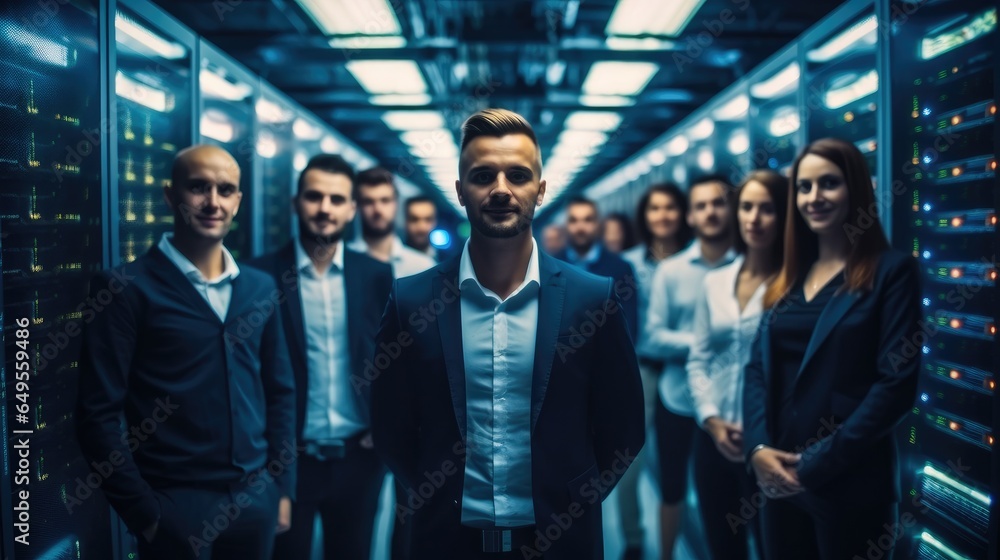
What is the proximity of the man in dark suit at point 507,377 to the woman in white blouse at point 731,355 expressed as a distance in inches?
46.2

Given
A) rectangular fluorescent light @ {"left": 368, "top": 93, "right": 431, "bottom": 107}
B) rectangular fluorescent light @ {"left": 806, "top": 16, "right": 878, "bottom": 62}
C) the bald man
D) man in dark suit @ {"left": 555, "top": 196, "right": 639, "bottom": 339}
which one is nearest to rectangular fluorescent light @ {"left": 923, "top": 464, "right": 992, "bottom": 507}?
man in dark suit @ {"left": 555, "top": 196, "right": 639, "bottom": 339}

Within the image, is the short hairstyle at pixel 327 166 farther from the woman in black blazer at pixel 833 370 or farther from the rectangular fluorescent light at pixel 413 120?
the rectangular fluorescent light at pixel 413 120

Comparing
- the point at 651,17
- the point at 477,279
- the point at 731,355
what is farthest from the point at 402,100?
the point at 477,279

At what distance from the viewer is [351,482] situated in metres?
2.62

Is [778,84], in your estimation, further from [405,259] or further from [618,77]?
[405,259]

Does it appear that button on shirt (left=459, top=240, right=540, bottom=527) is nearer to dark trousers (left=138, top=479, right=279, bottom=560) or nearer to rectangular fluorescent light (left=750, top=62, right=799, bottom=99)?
dark trousers (left=138, top=479, right=279, bottom=560)

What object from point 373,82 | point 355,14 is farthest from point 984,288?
point 373,82

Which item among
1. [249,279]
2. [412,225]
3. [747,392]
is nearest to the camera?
[249,279]

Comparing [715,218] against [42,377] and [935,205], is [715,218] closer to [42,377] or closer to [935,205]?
[935,205]

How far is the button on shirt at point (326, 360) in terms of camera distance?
2.58 meters

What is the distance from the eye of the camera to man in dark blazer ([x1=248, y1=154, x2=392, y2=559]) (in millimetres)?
2576

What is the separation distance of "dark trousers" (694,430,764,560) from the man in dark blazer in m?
1.50

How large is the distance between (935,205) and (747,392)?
0.99m

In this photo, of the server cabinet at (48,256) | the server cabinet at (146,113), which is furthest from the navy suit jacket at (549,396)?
the server cabinet at (146,113)
